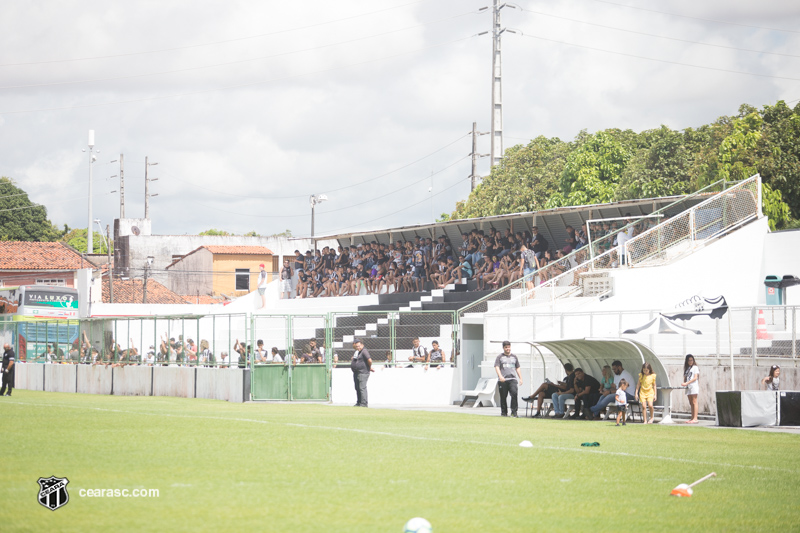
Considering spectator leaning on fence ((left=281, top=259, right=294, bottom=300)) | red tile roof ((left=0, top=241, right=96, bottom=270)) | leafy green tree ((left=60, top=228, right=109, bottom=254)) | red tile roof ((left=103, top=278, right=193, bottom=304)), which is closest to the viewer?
spectator leaning on fence ((left=281, top=259, right=294, bottom=300))

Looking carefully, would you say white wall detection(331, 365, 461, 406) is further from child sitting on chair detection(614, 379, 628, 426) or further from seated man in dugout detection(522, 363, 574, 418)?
child sitting on chair detection(614, 379, 628, 426)

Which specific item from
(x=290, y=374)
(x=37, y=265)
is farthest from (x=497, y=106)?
(x=37, y=265)

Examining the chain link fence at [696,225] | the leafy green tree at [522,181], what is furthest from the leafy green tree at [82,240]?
the chain link fence at [696,225]

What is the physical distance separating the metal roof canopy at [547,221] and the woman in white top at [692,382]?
11.9 metres

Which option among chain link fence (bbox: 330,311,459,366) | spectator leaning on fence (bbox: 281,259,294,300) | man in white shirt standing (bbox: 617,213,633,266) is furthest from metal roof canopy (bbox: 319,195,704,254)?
chain link fence (bbox: 330,311,459,366)

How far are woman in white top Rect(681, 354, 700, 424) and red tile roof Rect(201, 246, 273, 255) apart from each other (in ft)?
185

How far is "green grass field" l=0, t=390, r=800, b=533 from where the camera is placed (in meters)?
8.12

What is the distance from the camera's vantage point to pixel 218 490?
934cm

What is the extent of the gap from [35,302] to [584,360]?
127 feet

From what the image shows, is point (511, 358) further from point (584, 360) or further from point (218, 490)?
point (218, 490)

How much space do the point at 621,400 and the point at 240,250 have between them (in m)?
57.3

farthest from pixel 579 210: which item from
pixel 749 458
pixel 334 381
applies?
pixel 749 458

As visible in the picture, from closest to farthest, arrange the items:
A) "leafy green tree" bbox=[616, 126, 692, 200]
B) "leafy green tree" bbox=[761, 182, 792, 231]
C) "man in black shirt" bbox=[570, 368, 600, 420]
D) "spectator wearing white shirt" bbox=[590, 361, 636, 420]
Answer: "spectator wearing white shirt" bbox=[590, 361, 636, 420] < "man in black shirt" bbox=[570, 368, 600, 420] < "leafy green tree" bbox=[761, 182, 792, 231] < "leafy green tree" bbox=[616, 126, 692, 200]

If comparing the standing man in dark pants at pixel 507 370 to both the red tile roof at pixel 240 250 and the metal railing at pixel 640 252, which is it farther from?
the red tile roof at pixel 240 250
